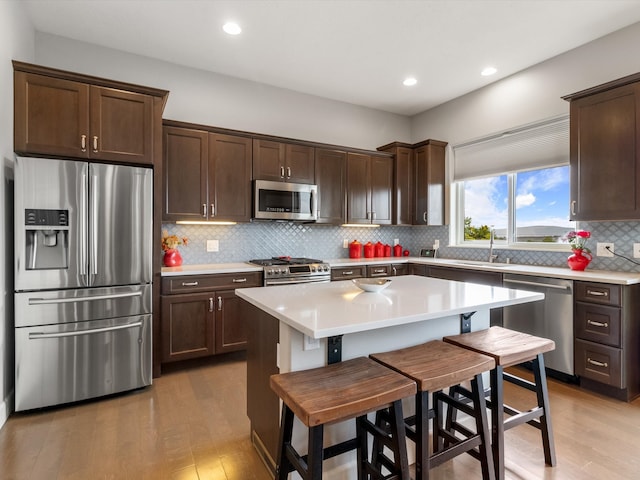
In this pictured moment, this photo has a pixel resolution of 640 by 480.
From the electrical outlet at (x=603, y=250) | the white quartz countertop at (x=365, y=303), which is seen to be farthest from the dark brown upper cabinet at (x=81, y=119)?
the electrical outlet at (x=603, y=250)

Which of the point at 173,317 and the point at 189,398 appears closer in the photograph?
the point at 189,398

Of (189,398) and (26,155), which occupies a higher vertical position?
(26,155)

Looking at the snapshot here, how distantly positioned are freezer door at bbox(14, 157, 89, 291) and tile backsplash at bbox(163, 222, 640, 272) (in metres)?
1.16

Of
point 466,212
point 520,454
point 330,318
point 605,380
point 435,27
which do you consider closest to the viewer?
point 330,318

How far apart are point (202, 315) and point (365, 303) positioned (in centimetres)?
196

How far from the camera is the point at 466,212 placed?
4.55 metres

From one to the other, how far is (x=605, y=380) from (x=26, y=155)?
4.47 meters

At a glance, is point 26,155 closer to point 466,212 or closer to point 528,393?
point 528,393

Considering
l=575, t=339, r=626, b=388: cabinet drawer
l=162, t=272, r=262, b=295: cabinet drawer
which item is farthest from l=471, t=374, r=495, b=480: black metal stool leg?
l=162, t=272, r=262, b=295: cabinet drawer

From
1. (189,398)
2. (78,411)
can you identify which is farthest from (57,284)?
(189,398)

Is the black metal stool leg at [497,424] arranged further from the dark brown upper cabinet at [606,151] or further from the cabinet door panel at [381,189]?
the cabinet door panel at [381,189]

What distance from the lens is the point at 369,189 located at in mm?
4465

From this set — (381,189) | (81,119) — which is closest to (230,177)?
(81,119)

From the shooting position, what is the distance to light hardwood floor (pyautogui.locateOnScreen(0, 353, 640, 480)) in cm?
177
